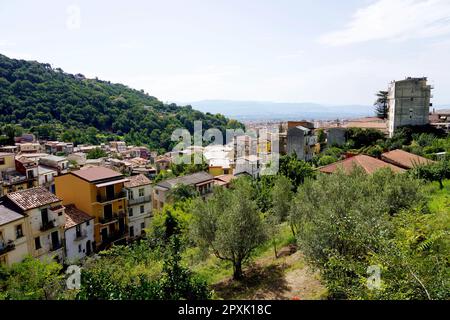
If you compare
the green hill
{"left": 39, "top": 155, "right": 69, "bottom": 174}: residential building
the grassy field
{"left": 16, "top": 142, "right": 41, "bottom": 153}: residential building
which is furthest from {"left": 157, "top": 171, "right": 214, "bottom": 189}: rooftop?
the green hill

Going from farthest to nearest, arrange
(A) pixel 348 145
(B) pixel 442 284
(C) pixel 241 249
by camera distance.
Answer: (A) pixel 348 145, (C) pixel 241 249, (B) pixel 442 284

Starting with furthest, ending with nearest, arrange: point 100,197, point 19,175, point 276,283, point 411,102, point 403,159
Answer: point 411,102
point 19,175
point 403,159
point 100,197
point 276,283

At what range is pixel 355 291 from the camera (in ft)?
21.0

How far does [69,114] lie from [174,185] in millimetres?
85312

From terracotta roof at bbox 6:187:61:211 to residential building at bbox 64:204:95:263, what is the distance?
269cm

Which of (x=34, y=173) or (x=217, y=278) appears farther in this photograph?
(x=34, y=173)

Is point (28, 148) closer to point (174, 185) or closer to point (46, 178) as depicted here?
point (46, 178)

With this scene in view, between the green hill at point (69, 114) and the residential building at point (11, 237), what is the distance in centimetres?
7658

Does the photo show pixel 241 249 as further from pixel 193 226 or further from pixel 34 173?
pixel 34 173

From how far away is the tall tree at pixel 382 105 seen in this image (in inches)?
2457

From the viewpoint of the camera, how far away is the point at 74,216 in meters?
24.5

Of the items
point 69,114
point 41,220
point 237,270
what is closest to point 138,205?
point 41,220

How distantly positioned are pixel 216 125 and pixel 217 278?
112577mm

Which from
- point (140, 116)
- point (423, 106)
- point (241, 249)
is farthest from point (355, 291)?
point (140, 116)
